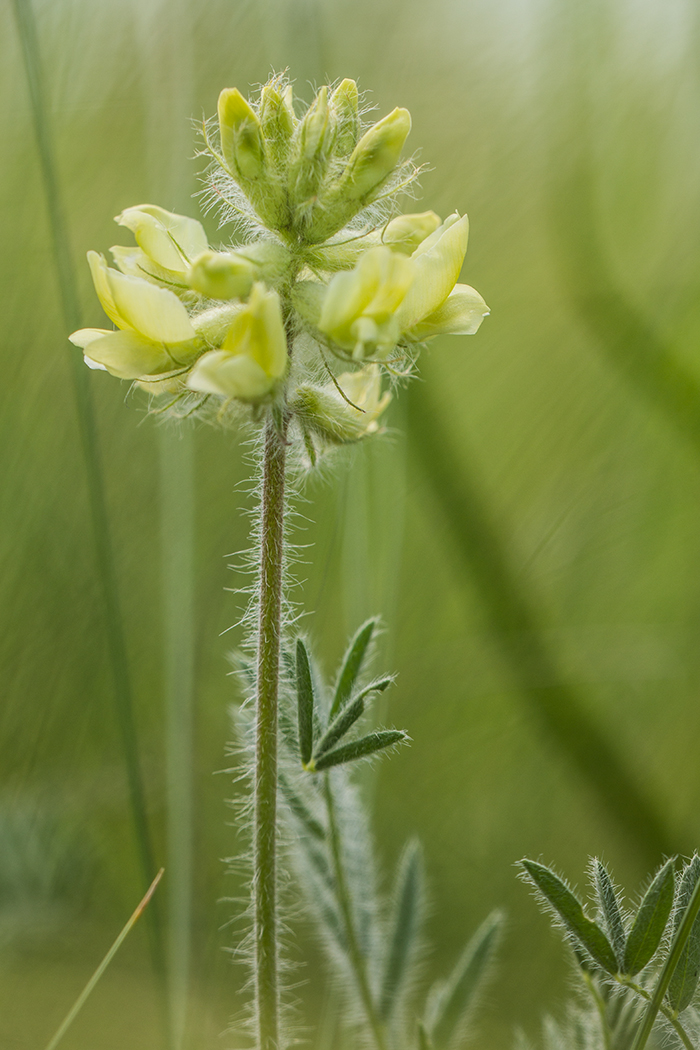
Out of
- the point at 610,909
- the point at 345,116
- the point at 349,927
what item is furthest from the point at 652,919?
the point at 345,116

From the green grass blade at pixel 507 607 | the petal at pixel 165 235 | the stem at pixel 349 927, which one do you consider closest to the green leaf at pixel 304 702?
the stem at pixel 349 927

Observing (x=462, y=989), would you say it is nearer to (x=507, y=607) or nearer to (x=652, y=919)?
(x=652, y=919)

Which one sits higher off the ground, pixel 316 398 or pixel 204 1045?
pixel 316 398

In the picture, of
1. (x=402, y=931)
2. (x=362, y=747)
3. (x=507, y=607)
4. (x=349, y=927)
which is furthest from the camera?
(x=507, y=607)

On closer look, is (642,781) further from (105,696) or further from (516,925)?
(105,696)

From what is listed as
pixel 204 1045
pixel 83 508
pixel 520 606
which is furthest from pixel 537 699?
pixel 83 508

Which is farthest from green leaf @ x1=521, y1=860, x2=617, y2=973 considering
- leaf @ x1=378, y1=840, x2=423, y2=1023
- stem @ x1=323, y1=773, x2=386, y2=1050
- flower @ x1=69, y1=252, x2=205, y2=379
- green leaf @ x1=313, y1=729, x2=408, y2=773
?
flower @ x1=69, y1=252, x2=205, y2=379
